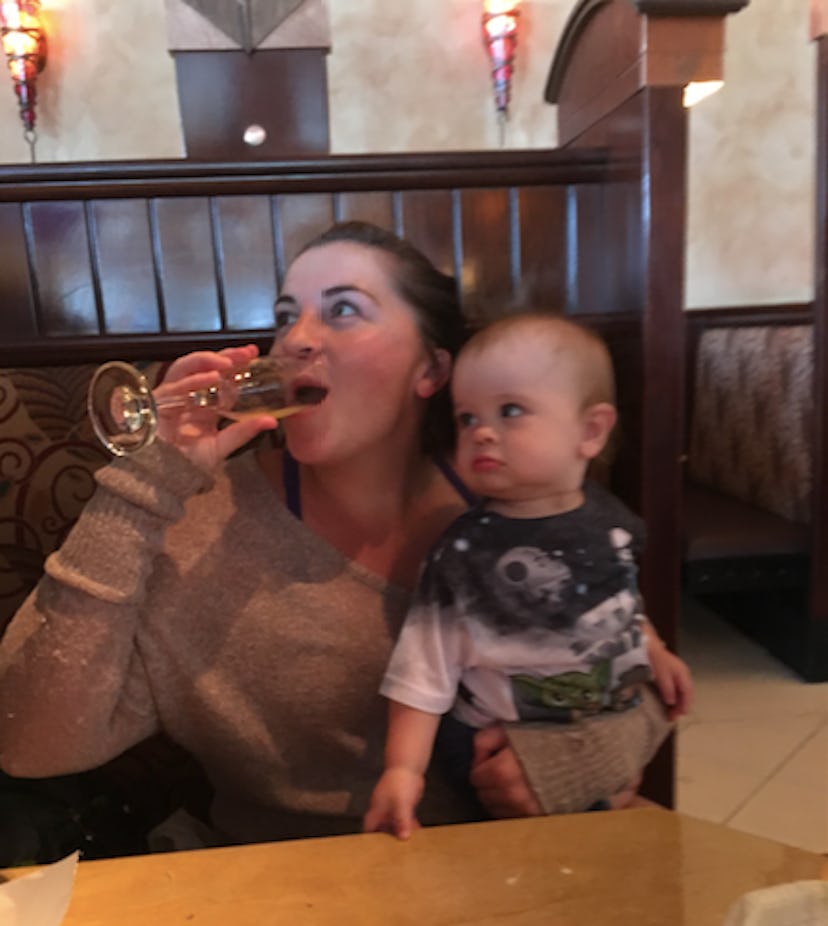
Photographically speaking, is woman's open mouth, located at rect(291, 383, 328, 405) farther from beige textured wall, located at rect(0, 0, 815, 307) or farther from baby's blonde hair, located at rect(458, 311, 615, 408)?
beige textured wall, located at rect(0, 0, 815, 307)

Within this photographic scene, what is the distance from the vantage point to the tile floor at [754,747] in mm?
1729

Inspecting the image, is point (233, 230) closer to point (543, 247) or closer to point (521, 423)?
point (543, 247)

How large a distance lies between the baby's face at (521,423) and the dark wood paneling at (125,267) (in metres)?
0.60

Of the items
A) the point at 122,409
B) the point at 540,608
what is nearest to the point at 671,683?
the point at 540,608

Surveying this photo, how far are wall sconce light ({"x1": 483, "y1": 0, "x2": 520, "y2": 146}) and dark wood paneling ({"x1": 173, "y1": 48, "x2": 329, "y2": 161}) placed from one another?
71cm

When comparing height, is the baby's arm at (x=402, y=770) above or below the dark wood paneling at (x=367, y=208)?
A: below

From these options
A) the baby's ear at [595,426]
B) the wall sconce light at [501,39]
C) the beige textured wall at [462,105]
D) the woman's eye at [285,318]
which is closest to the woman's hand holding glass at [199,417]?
the woman's eye at [285,318]

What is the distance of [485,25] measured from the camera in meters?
3.11

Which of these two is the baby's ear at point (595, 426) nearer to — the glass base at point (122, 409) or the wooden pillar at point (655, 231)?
the wooden pillar at point (655, 231)

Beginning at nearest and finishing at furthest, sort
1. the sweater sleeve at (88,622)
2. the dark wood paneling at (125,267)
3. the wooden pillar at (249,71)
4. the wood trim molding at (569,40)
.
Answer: the sweater sleeve at (88,622)
the dark wood paneling at (125,267)
the wood trim molding at (569,40)
the wooden pillar at (249,71)

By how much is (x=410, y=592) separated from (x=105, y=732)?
1.17ft

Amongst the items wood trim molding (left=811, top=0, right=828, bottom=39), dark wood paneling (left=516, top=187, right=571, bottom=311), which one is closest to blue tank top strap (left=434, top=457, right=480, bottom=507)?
dark wood paneling (left=516, top=187, right=571, bottom=311)

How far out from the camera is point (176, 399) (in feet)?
2.77

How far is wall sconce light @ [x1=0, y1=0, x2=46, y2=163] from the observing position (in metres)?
2.90
